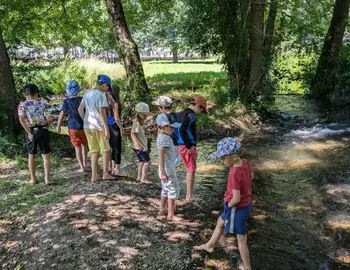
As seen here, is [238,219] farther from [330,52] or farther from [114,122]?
[330,52]

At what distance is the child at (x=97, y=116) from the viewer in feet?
21.5

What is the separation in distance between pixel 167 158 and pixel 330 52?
617 inches

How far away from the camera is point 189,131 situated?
20.6 ft

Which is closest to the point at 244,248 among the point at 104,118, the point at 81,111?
the point at 104,118

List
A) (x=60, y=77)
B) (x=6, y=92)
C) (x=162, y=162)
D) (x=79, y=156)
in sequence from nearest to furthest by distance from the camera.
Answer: (x=162, y=162), (x=79, y=156), (x=6, y=92), (x=60, y=77)

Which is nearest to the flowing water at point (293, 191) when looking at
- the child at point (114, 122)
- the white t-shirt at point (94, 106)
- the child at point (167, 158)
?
the child at point (167, 158)

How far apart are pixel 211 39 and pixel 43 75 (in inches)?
386

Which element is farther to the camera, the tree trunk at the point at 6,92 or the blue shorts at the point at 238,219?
the tree trunk at the point at 6,92

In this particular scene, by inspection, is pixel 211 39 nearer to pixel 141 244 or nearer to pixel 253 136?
pixel 253 136

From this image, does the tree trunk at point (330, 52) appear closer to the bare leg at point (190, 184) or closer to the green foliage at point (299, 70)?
the green foliage at point (299, 70)

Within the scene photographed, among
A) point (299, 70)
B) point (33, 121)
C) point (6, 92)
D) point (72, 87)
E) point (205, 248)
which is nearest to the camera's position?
point (205, 248)

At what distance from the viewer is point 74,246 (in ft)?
15.5

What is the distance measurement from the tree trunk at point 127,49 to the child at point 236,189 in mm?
10364

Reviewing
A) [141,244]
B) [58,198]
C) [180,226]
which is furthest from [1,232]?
[180,226]
